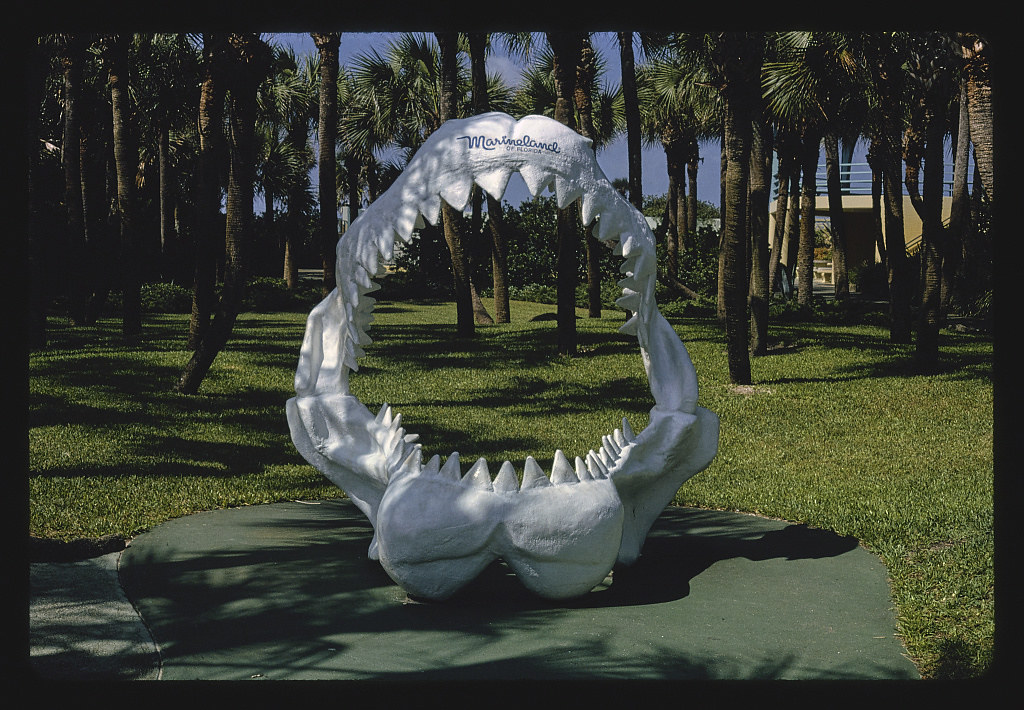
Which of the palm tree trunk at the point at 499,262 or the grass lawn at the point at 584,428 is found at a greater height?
the palm tree trunk at the point at 499,262

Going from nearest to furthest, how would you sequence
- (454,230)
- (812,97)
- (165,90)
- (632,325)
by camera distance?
1. (632,325)
2. (812,97)
3. (454,230)
4. (165,90)

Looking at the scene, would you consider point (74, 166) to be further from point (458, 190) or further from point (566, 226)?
point (458, 190)

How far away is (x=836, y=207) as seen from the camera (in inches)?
894

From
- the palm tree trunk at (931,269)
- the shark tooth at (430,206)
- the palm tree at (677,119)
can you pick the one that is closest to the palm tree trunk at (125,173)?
the palm tree at (677,119)

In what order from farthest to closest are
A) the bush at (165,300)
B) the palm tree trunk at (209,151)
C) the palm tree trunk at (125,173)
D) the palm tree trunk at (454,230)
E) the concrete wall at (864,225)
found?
1. the concrete wall at (864,225)
2. the bush at (165,300)
3. the palm tree trunk at (125,173)
4. the palm tree trunk at (454,230)
5. the palm tree trunk at (209,151)

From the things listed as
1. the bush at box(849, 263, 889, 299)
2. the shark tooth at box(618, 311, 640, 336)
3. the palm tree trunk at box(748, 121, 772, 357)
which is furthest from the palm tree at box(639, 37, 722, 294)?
the shark tooth at box(618, 311, 640, 336)

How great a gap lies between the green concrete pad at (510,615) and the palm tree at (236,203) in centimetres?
588

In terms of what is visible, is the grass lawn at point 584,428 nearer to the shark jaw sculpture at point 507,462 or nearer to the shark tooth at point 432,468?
the shark jaw sculpture at point 507,462

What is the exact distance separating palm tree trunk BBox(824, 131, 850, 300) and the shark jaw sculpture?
17.2m

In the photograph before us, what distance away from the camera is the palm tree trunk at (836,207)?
22062 millimetres

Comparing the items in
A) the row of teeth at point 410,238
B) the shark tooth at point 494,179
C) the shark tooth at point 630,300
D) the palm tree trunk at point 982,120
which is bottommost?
the shark tooth at point 630,300

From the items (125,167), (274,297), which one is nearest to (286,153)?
(274,297)

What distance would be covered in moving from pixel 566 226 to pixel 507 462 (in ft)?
35.8

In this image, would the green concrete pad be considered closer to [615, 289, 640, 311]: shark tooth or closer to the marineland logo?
[615, 289, 640, 311]: shark tooth
